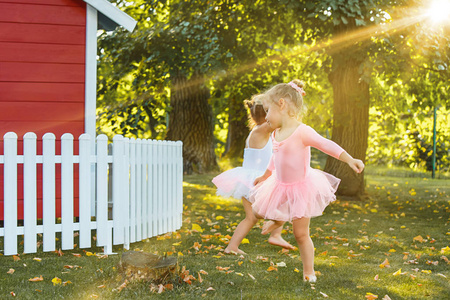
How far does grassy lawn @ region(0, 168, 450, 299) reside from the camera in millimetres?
3980

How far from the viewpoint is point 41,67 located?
271 inches

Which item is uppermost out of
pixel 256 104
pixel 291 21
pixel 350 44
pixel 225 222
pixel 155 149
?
pixel 291 21

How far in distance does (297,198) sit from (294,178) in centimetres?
19

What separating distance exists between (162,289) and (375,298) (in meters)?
1.60

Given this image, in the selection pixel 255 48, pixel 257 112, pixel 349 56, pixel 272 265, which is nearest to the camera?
pixel 272 265

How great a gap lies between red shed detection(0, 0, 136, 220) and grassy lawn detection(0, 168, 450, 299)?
201cm

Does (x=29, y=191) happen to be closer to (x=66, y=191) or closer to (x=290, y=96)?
(x=66, y=191)

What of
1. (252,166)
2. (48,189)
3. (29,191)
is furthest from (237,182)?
(29,191)

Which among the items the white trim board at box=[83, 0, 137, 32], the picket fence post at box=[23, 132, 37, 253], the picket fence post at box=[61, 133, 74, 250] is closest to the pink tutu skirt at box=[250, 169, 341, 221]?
the picket fence post at box=[61, 133, 74, 250]

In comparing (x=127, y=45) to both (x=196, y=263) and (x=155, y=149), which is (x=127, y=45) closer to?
(x=155, y=149)

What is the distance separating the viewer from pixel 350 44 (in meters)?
9.33

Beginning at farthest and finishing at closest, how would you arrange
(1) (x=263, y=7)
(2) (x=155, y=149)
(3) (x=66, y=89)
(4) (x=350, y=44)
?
1. (1) (x=263, y=7)
2. (4) (x=350, y=44)
3. (3) (x=66, y=89)
4. (2) (x=155, y=149)

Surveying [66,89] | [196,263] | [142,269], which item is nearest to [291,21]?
[66,89]

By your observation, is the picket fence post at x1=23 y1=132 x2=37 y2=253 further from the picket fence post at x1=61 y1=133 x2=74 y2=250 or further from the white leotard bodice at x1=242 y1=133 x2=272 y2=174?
the white leotard bodice at x1=242 y1=133 x2=272 y2=174
